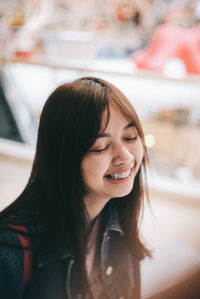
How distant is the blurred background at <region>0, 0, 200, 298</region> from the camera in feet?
5.79

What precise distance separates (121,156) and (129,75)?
100 centimetres

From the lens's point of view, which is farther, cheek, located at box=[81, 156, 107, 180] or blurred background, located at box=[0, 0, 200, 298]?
blurred background, located at box=[0, 0, 200, 298]

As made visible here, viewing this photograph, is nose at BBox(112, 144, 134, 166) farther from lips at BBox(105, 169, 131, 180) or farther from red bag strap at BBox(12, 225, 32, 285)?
red bag strap at BBox(12, 225, 32, 285)

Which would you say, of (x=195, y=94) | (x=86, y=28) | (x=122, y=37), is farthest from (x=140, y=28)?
(x=195, y=94)

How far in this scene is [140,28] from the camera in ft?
10.9

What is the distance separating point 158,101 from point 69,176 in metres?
1.47

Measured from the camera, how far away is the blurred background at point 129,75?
5.79ft

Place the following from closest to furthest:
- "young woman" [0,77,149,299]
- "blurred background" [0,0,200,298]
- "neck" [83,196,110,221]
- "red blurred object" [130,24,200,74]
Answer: "young woman" [0,77,149,299] < "neck" [83,196,110,221] < "blurred background" [0,0,200,298] < "red blurred object" [130,24,200,74]

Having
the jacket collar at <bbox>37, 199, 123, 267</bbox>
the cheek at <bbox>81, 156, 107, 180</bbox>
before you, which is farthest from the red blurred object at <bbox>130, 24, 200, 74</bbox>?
the cheek at <bbox>81, 156, 107, 180</bbox>

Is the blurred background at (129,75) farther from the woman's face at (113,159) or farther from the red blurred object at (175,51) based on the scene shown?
the woman's face at (113,159)

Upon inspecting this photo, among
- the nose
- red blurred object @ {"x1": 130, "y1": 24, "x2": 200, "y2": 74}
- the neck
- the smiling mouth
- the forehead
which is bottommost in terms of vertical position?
the neck

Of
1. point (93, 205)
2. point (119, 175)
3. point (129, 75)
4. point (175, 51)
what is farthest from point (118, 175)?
point (175, 51)

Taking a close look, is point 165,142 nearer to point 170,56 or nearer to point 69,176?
point 170,56

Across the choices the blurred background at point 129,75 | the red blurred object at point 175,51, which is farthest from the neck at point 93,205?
the red blurred object at point 175,51
